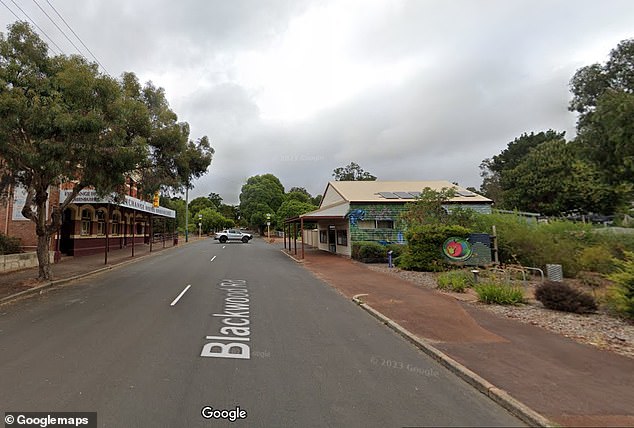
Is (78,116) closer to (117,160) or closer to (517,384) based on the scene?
(117,160)

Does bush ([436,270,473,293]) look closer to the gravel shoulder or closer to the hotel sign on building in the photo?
the gravel shoulder

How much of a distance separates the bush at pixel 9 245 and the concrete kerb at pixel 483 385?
18.7 meters

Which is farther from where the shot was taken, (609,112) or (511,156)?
(511,156)

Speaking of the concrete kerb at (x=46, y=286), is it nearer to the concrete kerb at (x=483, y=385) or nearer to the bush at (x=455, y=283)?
the concrete kerb at (x=483, y=385)

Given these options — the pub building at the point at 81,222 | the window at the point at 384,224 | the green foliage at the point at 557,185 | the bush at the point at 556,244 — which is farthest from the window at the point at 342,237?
the green foliage at the point at 557,185

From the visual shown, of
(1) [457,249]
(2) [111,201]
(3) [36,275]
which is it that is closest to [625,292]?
(1) [457,249]

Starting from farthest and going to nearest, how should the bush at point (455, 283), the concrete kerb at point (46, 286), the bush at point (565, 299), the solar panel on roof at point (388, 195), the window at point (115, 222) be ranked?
the window at point (115, 222) < the solar panel on roof at point (388, 195) < the bush at point (455, 283) < the concrete kerb at point (46, 286) < the bush at point (565, 299)

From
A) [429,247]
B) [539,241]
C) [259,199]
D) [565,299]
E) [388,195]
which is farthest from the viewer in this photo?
[259,199]

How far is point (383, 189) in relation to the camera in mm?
29406

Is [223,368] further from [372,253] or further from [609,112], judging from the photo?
[609,112]

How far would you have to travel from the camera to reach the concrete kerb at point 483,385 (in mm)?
3770

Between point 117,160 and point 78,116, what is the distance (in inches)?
58.9

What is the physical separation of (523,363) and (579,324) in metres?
3.62

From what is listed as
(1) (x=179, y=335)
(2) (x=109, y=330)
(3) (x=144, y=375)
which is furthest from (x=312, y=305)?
(3) (x=144, y=375)
